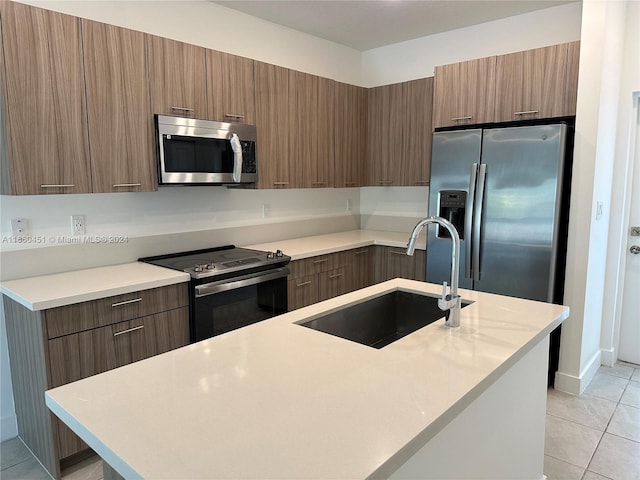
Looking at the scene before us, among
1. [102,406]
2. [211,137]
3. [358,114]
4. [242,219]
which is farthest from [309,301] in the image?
[102,406]

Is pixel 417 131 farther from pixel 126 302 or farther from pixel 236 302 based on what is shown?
pixel 126 302

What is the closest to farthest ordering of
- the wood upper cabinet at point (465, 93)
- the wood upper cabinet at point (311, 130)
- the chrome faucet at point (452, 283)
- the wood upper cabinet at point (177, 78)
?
1. the chrome faucet at point (452, 283)
2. the wood upper cabinet at point (177, 78)
3. the wood upper cabinet at point (465, 93)
4. the wood upper cabinet at point (311, 130)

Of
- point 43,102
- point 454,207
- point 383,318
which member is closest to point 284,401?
point 383,318

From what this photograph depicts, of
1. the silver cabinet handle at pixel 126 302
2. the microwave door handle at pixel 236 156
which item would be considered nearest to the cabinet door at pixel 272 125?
the microwave door handle at pixel 236 156

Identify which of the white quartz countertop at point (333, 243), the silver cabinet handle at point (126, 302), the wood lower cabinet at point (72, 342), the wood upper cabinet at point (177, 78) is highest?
the wood upper cabinet at point (177, 78)

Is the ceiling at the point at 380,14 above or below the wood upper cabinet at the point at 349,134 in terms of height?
above

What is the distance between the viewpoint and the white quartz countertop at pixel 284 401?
0.89 meters

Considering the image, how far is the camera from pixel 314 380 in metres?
1.22

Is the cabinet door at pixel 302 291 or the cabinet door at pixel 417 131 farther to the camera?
the cabinet door at pixel 417 131

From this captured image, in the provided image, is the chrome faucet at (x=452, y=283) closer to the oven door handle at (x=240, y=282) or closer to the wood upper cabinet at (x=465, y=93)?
the oven door handle at (x=240, y=282)

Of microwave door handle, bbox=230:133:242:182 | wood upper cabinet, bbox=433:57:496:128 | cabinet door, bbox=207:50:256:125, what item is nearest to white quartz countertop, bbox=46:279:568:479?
microwave door handle, bbox=230:133:242:182

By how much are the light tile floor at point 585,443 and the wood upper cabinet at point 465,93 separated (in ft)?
6.64

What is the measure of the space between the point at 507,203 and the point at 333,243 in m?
1.41

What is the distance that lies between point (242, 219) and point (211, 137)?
0.90 m
